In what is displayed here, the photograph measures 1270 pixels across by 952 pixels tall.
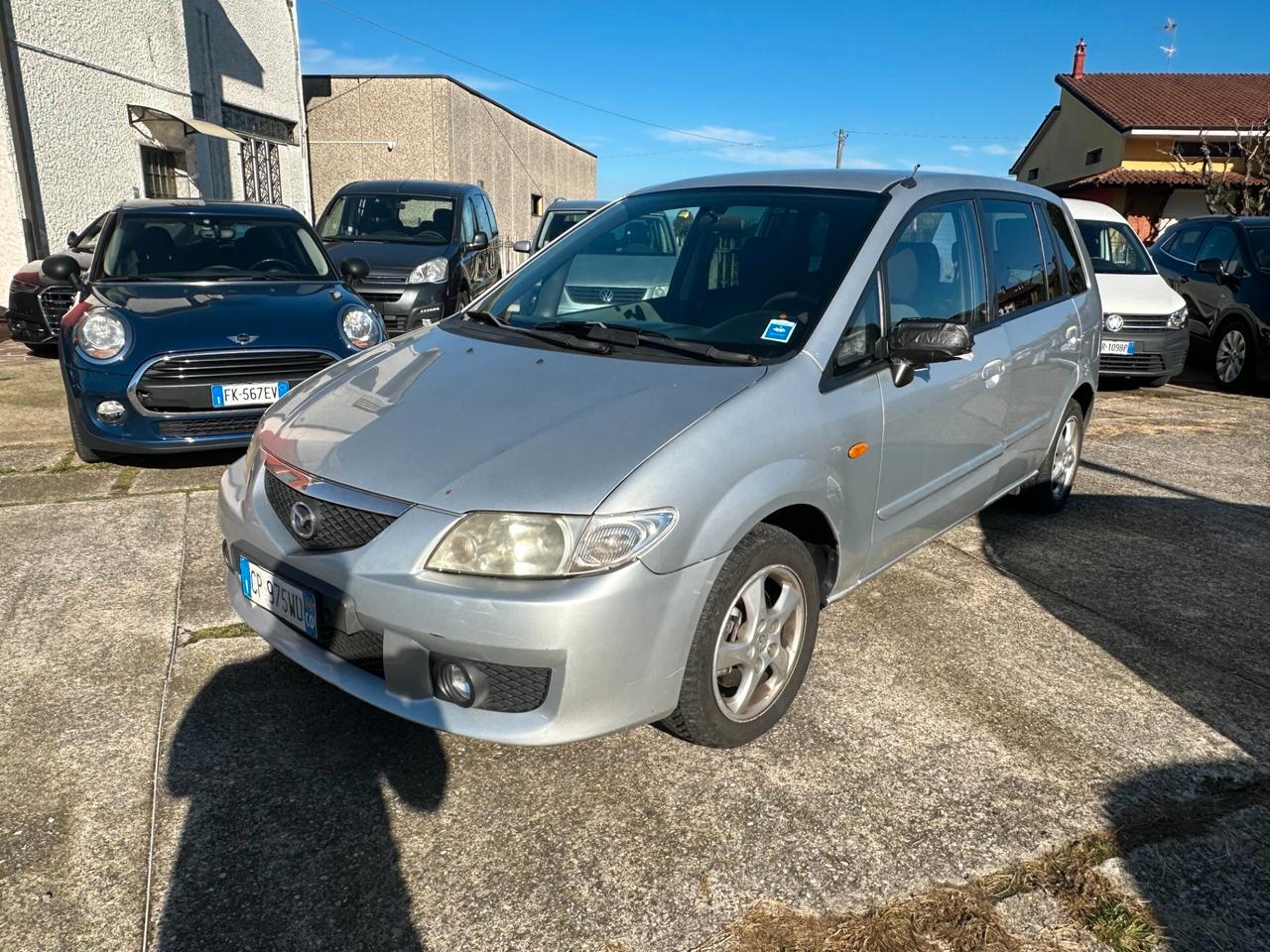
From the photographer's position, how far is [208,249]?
6.41 metres

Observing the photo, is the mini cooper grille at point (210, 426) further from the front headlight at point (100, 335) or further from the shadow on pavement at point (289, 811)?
the shadow on pavement at point (289, 811)

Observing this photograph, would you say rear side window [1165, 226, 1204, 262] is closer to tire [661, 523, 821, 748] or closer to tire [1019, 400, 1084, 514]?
tire [1019, 400, 1084, 514]

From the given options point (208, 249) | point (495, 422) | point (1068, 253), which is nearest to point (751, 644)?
point (495, 422)

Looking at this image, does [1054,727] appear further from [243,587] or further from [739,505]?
[243,587]

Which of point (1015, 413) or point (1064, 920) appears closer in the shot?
point (1064, 920)

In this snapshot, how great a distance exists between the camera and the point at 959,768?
2.72 metres

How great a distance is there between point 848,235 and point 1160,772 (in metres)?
1.94

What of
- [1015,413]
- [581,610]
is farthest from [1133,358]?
[581,610]

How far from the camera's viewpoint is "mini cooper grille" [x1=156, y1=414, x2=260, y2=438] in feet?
16.8

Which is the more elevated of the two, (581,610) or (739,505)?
(739,505)

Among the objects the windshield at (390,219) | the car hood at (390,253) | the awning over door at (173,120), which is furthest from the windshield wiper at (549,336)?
the awning over door at (173,120)

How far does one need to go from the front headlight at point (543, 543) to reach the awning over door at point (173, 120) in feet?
48.6

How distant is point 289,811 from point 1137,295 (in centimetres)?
892

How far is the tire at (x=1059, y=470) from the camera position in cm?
484
